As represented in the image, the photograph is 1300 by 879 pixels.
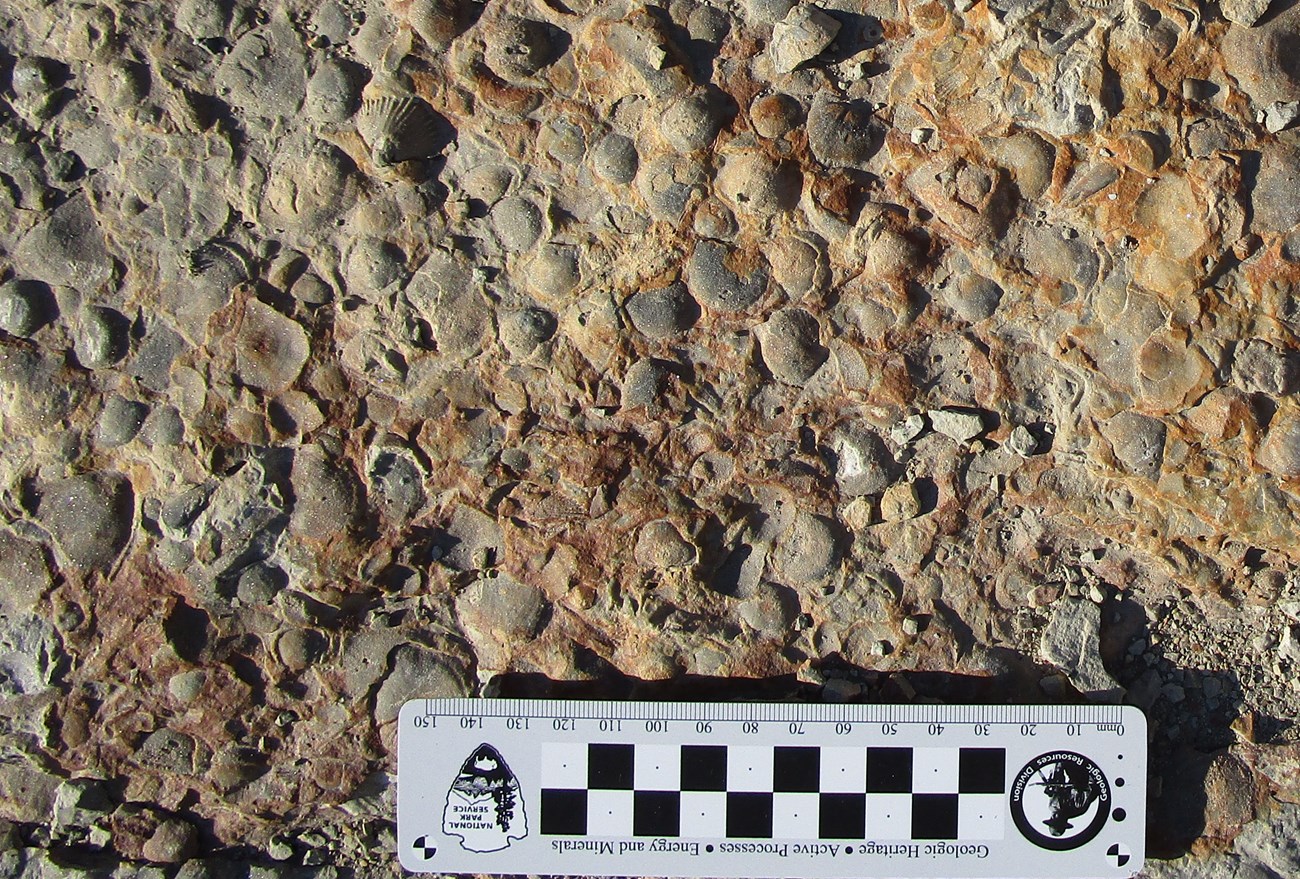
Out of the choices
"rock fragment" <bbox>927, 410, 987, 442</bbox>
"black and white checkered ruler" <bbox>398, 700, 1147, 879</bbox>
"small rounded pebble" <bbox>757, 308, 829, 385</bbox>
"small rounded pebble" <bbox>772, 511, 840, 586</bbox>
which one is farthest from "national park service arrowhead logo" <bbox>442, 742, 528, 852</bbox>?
"rock fragment" <bbox>927, 410, 987, 442</bbox>

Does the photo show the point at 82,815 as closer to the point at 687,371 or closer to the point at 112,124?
the point at 112,124

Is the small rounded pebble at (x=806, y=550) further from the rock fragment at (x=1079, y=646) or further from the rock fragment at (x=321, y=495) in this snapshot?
the rock fragment at (x=321, y=495)

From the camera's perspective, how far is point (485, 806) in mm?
1576

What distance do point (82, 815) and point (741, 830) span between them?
111 centimetres

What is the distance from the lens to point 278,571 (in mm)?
1562

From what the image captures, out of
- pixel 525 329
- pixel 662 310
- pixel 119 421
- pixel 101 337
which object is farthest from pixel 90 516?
pixel 662 310

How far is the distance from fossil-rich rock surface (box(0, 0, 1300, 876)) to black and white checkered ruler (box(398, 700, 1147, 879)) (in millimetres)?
65

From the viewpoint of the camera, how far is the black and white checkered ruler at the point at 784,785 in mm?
1561

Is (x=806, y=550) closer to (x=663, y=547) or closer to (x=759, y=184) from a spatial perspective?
(x=663, y=547)

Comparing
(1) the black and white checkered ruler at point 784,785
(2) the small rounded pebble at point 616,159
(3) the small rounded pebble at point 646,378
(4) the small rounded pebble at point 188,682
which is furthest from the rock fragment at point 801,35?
(4) the small rounded pebble at point 188,682

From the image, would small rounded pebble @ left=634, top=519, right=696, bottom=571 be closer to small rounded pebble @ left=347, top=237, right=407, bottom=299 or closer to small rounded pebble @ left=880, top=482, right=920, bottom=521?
small rounded pebble @ left=880, top=482, right=920, bottom=521

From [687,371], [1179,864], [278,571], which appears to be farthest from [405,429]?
[1179,864]

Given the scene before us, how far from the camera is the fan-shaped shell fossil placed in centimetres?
152

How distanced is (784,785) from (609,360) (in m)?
0.76
